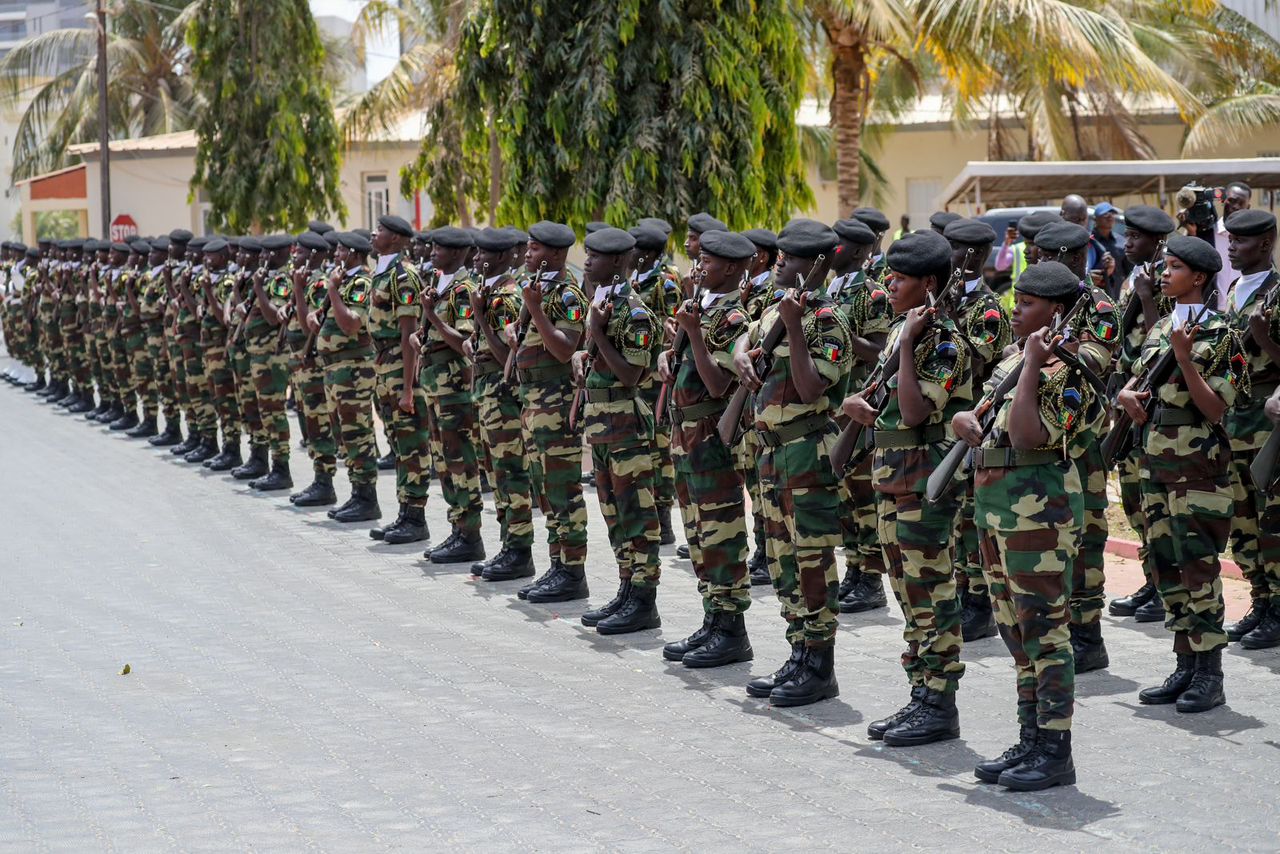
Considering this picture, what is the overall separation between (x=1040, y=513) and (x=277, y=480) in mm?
9195

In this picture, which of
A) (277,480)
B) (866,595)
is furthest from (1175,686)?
(277,480)

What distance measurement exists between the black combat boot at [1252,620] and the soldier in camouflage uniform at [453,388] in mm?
4673

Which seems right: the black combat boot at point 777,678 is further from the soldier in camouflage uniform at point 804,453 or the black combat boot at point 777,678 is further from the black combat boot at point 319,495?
the black combat boot at point 319,495

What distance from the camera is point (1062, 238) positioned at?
6.69 meters

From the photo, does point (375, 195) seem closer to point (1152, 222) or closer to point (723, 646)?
point (1152, 222)

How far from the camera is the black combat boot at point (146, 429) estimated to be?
700 inches

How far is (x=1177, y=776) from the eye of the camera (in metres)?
5.83

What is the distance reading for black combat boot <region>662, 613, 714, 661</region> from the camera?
7742 mm

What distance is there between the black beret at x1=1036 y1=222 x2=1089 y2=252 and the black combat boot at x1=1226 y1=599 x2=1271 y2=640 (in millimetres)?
2120

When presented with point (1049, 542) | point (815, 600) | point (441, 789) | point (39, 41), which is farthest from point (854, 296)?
point (39, 41)

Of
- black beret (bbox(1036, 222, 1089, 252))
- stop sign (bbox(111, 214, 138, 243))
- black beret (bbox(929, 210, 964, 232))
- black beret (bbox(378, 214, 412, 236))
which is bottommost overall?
black beret (bbox(1036, 222, 1089, 252))

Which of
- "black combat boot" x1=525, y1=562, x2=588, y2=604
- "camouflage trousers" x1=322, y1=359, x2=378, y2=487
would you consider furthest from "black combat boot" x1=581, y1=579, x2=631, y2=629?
"camouflage trousers" x1=322, y1=359, x2=378, y2=487

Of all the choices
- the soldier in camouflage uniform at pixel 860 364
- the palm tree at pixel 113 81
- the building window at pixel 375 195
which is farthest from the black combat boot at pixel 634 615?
the palm tree at pixel 113 81

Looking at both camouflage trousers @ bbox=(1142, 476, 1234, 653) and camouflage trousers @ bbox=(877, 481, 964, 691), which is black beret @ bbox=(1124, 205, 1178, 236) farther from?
camouflage trousers @ bbox=(877, 481, 964, 691)
